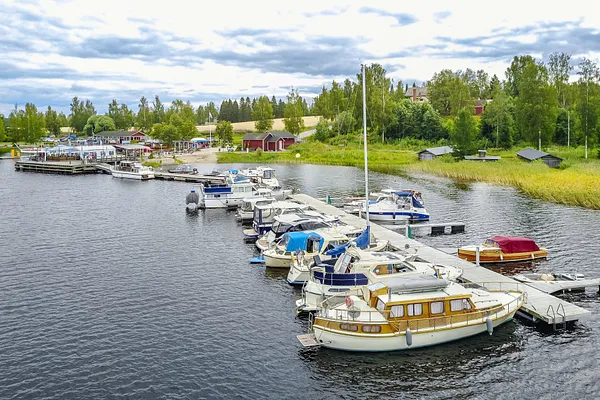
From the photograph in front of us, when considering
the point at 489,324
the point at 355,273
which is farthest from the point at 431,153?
the point at 489,324

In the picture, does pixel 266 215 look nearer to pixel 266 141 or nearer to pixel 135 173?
pixel 135 173

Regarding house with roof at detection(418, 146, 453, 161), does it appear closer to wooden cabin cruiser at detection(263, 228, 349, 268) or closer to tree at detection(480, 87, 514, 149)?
tree at detection(480, 87, 514, 149)

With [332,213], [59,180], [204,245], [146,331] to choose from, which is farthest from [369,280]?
[59,180]

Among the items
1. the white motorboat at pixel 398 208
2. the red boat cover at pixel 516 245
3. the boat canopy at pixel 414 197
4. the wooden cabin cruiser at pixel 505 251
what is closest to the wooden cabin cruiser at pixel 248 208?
the white motorboat at pixel 398 208

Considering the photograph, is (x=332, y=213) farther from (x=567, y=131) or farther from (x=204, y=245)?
(x=567, y=131)

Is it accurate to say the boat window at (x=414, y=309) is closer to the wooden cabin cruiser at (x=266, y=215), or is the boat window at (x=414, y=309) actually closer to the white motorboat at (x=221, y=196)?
the wooden cabin cruiser at (x=266, y=215)
